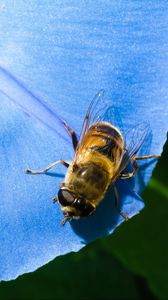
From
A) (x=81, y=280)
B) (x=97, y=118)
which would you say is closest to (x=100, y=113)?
(x=97, y=118)

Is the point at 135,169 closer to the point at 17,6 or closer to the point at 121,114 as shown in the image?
the point at 121,114

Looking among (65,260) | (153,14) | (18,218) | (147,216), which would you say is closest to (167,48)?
(153,14)

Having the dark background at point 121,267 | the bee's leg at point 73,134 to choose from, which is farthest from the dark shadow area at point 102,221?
the dark background at point 121,267

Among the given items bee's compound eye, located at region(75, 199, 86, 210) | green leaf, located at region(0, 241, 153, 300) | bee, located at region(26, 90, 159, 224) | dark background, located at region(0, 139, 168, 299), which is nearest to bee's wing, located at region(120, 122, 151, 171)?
bee, located at region(26, 90, 159, 224)

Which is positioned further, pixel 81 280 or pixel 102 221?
pixel 81 280

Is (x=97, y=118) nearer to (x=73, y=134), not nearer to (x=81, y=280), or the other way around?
(x=73, y=134)

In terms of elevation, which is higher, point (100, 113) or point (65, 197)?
point (100, 113)
